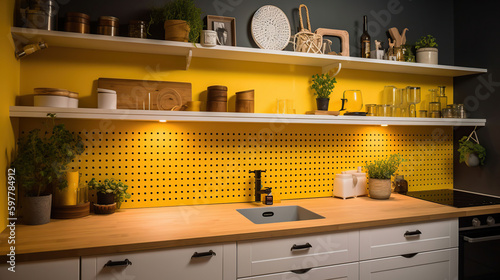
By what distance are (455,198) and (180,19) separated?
246 centimetres

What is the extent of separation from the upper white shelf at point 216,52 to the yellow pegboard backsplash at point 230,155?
48 centimetres

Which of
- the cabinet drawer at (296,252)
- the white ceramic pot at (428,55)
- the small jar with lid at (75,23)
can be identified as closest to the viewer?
the cabinet drawer at (296,252)

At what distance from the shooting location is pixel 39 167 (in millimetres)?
1997

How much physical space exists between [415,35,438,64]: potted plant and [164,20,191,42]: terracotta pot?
198cm

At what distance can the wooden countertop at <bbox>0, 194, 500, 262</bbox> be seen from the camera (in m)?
1.66

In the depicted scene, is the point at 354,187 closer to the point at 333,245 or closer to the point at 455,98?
the point at 333,245

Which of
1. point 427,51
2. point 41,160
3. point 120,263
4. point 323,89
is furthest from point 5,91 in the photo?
point 427,51

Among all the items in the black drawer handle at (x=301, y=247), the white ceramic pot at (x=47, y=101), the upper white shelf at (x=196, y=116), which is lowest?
the black drawer handle at (x=301, y=247)

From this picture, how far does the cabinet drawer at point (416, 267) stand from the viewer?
86.1 inches

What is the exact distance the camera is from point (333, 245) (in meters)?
2.09

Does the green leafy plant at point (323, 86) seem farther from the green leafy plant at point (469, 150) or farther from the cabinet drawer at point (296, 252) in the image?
the green leafy plant at point (469, 150)

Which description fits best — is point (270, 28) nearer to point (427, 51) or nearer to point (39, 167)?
point (427, 51)

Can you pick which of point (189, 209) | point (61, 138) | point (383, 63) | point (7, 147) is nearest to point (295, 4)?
point (383, 63)

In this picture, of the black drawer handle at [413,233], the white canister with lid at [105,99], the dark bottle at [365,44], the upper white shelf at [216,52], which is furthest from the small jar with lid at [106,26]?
the black drawer handle at [413,233]
